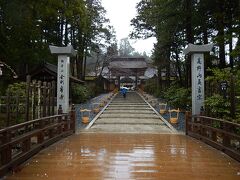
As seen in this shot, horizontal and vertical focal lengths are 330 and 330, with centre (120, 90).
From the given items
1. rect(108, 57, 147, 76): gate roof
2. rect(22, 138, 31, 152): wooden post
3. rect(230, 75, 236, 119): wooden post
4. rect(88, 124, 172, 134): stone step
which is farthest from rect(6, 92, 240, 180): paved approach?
rect(108, 57, 147, 76): gate roof

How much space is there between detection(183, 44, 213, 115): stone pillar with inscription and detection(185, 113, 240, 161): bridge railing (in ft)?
2.77

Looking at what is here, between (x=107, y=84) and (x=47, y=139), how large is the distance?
4935 cm

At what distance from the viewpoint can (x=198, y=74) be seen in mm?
14406

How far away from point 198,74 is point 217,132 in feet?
17.2

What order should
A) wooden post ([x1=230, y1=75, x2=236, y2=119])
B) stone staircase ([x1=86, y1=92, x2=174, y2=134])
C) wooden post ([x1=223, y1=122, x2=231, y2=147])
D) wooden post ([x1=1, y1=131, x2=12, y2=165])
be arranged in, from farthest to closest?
stone staircase ([x1=86, y1=92, x2=174, y2=134]), wooden post ([x1=230, y1=75, x2=236, y2=119]), wooden post ([x1=223, y1=122, x2=231, y2=147]), wooden post ([x1=1, y1=131, x2=12, y2=165])

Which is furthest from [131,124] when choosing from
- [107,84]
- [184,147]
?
[107,84]

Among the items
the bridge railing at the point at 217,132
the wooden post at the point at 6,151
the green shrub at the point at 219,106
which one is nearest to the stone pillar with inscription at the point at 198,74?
the bridge railing at the point at 217,132

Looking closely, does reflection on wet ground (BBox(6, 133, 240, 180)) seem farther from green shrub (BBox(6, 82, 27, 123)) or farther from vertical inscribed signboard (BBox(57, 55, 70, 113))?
vertical inscribed signboard (BBox(57, 55, 70, 113))

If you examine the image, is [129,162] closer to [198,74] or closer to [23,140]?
[23,140]

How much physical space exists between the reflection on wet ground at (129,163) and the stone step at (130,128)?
178 inches

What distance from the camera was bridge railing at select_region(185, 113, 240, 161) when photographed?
820 centimetres

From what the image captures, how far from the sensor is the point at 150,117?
20.3 m

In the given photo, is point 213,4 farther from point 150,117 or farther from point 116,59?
point 116,59

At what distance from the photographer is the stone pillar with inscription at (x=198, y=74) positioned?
14219 mm
